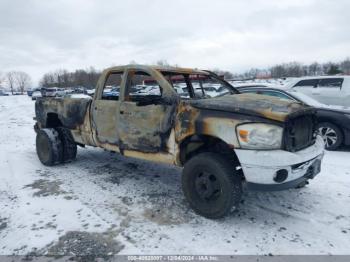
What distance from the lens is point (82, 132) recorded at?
18.1 feet

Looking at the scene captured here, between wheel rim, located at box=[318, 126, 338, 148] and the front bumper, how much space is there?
398cm

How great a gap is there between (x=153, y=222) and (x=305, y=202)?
207 cm

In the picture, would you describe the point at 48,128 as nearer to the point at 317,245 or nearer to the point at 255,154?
the point at 255,154

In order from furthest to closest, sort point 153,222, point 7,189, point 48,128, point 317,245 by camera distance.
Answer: point 48,128, point 7,189, point 153,222, point 317,245

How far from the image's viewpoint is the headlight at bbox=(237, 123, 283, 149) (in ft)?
10.5

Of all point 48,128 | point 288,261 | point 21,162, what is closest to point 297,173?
point 288,261

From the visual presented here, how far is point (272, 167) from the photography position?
3.15 m

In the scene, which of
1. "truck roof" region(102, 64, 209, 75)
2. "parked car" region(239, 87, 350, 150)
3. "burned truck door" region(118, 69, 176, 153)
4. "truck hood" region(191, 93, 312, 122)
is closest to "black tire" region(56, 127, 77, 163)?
"truck roof" region(102, 64, 209, 75)

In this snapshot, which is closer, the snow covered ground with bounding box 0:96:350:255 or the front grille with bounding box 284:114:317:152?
the snow covered ground with bounding box 0:96:350:255

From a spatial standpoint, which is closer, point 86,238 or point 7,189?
point 86,238

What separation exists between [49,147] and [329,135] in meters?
5.97

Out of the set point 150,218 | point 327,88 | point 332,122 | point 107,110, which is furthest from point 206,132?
point 327,88

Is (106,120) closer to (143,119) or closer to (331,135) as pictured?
(143,119)

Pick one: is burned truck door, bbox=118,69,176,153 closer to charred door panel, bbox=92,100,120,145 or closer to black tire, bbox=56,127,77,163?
charred door panel, bbox=92,100,120,145
